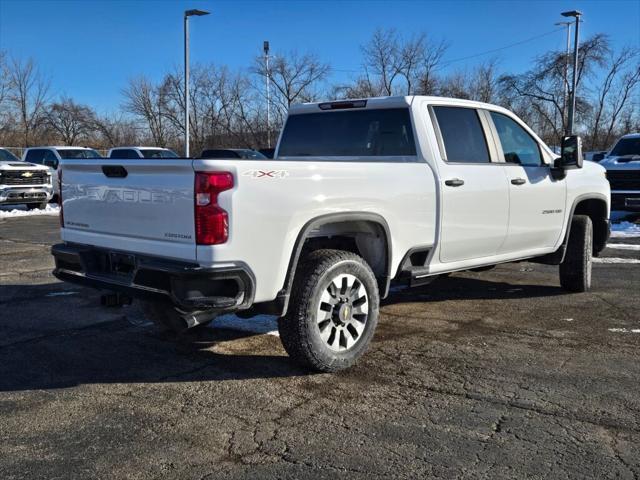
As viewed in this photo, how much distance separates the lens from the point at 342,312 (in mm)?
4562

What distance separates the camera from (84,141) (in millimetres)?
46562

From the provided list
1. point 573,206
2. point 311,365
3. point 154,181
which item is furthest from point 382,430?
point 573,206

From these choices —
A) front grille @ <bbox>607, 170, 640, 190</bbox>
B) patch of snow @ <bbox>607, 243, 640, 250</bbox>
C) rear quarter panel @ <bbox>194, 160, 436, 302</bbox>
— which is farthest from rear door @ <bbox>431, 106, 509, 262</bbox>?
front grille @ <bbox>607, 170, 640, 190</bbox>

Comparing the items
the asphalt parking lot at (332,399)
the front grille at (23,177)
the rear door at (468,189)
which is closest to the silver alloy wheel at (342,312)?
the asphalt parking lot at (332,399)

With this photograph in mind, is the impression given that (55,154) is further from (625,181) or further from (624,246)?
(624,246)

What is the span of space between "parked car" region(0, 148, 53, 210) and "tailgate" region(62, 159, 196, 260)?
48.1ft

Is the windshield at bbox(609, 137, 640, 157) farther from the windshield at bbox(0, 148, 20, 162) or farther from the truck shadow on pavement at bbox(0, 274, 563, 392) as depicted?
the windshield at bbox(0, 148, 20, 162)

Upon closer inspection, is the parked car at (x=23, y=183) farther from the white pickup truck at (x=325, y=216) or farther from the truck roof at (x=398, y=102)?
the truck roof at (x=398, y=102)

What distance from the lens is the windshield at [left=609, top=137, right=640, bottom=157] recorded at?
16141 mm

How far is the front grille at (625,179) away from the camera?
1495cm

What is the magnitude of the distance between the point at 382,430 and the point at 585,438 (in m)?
1.12

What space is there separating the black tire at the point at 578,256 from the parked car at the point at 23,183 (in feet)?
51.3

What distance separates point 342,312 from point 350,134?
6.60 ft

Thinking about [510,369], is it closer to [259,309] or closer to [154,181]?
[259,309]
